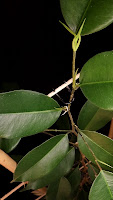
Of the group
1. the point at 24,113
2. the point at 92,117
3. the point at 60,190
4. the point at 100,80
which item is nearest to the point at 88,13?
the point at 100,80

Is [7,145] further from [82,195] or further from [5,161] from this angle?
[82,195]

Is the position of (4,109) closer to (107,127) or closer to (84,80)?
(84,80)

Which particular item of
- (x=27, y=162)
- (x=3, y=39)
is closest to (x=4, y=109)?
(x=27, y=162)

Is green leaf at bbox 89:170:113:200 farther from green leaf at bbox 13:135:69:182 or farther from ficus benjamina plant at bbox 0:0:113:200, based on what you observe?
green leaf at bbox 13:135:69:182

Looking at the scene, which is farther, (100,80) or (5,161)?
(5,161)

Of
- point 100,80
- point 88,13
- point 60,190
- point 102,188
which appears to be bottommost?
point 60,190

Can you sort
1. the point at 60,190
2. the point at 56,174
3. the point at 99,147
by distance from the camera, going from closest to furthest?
the point at 99,147, the point at 56,174, the point at 60,190
